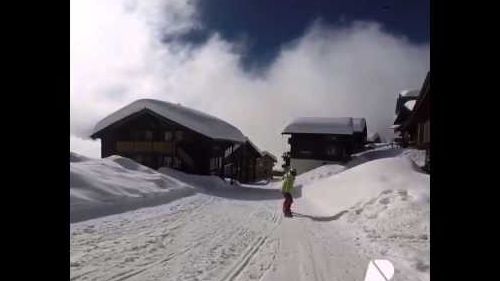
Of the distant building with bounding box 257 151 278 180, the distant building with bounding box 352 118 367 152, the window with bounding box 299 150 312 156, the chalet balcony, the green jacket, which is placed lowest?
the distant building with bounding box 257 151 278 180

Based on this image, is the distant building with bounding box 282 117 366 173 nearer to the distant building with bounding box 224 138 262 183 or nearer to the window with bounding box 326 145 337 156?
the window with bounding box 326 145 337 156

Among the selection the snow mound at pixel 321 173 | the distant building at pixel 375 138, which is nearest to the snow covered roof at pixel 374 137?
the distant building at pixel 375 138

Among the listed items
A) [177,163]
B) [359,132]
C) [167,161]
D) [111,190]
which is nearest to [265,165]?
[359,132]

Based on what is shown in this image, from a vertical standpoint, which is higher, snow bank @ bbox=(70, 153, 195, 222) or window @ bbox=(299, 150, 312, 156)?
window @ bbox=(299, 150, 312, 156)

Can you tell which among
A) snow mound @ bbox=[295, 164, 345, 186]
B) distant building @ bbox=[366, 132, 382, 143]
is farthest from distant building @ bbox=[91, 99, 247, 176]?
distant building @ bbox=[366, 132, 382, 143]

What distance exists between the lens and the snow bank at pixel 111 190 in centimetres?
944

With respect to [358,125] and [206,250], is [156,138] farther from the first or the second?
[358,125]

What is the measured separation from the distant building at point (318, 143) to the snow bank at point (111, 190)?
74.4ft

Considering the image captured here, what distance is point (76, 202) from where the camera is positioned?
9.20m

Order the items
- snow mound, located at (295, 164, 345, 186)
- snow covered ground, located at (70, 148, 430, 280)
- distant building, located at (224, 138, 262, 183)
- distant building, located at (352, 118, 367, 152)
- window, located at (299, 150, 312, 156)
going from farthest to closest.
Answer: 1. distant building, located at (352, 118, 367, 152)
2. window, located at (299, 150, 312, 156)
3. distant building, located at (224, 138, 262, 183)
4. snow mound, located at (295, 164, 345, 186)
5. snow covered ground, located at (70, 148, 430, 280)

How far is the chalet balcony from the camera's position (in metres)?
24.3

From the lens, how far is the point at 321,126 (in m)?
39.5
